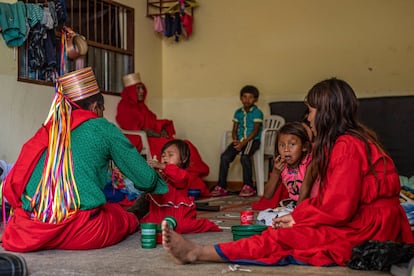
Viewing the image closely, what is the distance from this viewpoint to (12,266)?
220 cm

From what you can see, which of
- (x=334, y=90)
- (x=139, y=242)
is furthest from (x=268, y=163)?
(x=334, y=90)

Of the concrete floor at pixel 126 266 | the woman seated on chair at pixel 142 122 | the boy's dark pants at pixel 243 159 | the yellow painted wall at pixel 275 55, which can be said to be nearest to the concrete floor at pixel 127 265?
the concrete floor at pixel 126 266

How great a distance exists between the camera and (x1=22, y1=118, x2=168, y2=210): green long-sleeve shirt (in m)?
2.80

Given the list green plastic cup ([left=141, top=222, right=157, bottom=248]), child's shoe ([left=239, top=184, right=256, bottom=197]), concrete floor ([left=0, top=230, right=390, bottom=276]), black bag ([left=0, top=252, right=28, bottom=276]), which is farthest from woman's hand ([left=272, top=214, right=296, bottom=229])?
child's shoe ([left=239, top=184, right=256, bottom=197])

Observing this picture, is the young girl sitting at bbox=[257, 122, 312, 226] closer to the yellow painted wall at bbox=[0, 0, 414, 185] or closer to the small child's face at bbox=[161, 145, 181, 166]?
the small child's face at bbox=[161, 145, 181, 166]

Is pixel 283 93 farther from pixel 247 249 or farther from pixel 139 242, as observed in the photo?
pixel 247 249

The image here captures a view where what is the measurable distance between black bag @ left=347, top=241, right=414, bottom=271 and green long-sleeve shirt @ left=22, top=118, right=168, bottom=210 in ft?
3.67

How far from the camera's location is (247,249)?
2385 mm

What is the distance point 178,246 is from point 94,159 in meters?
0.73

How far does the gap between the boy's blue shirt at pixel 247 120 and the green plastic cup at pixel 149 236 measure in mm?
4017

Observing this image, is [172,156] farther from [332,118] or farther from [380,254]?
[380,254]

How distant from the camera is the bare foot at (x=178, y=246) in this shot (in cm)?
229

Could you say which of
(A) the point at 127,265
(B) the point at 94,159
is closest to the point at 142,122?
(B) the point at 94,159

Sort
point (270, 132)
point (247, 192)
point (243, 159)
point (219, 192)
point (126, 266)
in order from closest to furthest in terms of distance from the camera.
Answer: point (126, 266)
point (247, 192)
point (219, 192)
point (243, 159)
point (270, 132)
